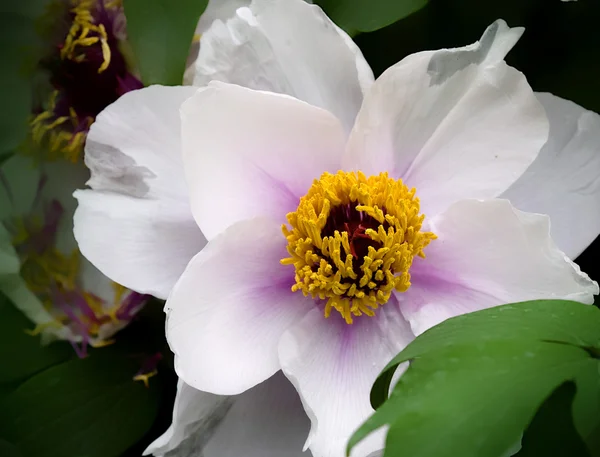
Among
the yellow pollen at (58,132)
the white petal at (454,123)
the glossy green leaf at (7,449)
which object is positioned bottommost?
the glossy green leaf at (7,449)

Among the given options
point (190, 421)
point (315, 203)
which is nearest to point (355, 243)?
point (315, 203)

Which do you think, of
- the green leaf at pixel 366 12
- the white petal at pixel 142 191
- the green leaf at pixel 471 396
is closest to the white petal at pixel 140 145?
the white petal at pixel 142 191

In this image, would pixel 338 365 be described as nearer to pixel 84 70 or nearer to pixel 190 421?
pixel 190 421

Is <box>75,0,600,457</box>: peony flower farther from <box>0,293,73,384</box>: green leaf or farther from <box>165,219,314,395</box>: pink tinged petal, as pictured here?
<box>0,293,73,384</box>: green leaf

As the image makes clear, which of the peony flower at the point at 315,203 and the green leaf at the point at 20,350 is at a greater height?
the peony flower at the point at 315,203

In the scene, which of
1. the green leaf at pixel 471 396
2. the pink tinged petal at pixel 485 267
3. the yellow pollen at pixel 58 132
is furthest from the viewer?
the yellow pollen at pixel 58 132

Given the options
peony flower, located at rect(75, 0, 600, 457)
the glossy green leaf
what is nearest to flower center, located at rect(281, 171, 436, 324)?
peony flower, located at rect(75, 0, 600, 457)

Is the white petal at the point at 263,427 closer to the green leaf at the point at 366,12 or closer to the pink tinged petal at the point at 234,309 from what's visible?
the pink tinged petal at the point at 234,309
